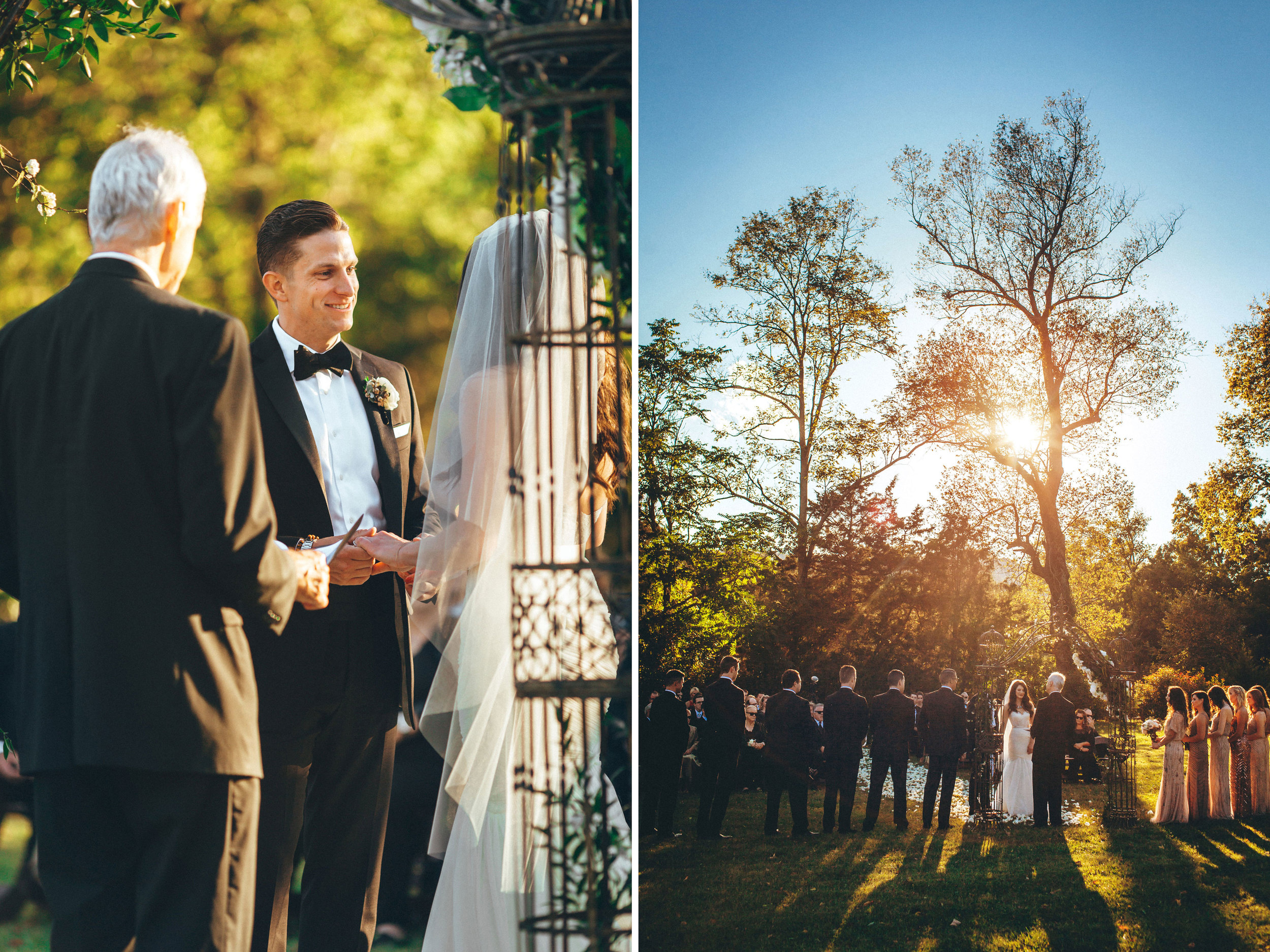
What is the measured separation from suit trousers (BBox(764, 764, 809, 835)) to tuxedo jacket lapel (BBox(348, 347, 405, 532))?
5.93ft

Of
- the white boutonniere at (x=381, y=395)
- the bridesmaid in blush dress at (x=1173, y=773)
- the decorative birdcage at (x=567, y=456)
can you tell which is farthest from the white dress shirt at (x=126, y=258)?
the bridesmaid in blush dress at (x=1173, y=773)

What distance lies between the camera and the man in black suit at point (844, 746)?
311cm

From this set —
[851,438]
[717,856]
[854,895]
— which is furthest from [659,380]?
[854,895]

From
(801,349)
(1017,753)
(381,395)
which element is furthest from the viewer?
(801,349)

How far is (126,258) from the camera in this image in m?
1.62

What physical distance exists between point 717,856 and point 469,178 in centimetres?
291

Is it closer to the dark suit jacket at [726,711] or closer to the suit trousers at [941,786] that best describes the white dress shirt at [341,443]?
the dark suit jacket at [726,711]

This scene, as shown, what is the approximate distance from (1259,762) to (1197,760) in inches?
10.2

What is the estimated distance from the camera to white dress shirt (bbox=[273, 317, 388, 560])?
7.31 feet

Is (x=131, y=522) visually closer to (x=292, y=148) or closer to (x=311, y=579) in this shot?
(x=311, y=579)

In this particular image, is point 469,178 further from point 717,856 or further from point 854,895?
point 854,895

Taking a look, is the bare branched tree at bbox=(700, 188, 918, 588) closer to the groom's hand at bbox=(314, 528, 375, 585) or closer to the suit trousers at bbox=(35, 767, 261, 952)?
the groom's hand at bbox=(314, 528, 375, 585)

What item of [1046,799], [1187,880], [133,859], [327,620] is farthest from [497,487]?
[1187,880]

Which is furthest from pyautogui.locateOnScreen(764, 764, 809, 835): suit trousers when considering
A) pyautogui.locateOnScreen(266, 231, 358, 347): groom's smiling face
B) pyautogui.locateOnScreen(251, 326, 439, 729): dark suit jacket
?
pyautogui.locateOnScreen(266, 231, 358, 347): groom's smiling face
